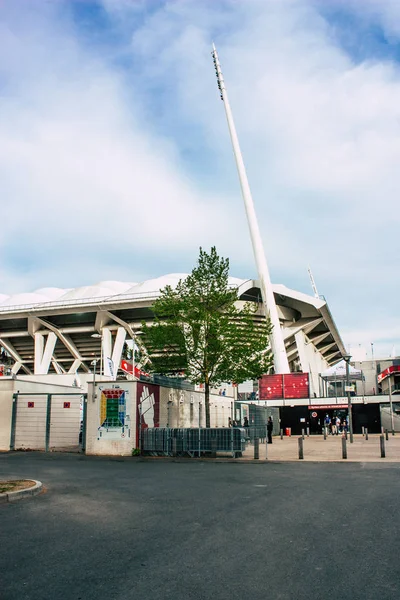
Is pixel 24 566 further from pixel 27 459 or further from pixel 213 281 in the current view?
pixel 213 281

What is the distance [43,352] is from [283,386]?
120 ft

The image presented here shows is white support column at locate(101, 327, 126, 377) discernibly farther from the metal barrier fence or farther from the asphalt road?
the asphalt road

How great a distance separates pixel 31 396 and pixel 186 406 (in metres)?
8.73

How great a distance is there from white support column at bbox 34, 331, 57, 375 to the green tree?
147 ft

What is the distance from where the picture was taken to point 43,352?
71.0 meters

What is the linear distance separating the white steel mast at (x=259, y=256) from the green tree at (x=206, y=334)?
32389mm

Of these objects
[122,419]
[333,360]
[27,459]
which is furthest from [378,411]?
[333,360]

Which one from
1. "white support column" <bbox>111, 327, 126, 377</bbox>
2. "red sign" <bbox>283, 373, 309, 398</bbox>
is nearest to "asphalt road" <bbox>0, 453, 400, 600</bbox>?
"red sign" <bbox>283, 373, 309, 398</bbox>

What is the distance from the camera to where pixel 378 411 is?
4372 centimetres

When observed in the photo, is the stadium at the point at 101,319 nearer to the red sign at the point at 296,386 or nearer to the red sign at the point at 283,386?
the red sign at the point at 283,386

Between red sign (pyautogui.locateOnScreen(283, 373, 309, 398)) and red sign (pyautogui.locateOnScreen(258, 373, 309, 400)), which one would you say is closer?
red sign (pyautogui.locateOnScreen(283, 373, 309, 398))

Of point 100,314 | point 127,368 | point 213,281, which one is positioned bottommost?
point 127,368

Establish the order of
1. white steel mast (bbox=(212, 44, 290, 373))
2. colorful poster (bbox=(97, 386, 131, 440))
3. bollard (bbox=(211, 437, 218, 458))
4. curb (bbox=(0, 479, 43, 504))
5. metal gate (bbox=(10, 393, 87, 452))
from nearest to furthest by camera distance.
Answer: curb (bbox=(0, 479, 43, 504)), bollard (bbox=(211, 437, 218, 458)), colorful poster (bbox=(97, 386, 131, 440)), metal gate (bbox=(10, 393, 87, 452)), white steel mast (bbox=(212, 44, 290, 373))

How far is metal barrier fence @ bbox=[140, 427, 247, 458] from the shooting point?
19.7 meters
